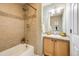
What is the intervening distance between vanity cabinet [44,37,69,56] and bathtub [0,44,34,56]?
0.19 metres

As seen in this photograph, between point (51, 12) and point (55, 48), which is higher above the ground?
point (51, 12)

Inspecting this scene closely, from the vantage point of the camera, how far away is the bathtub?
974 millimetres

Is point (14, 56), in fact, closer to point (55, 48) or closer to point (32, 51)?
point (32, 51)

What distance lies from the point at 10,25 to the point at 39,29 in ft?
1.15

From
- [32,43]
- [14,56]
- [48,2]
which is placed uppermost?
[48,2]

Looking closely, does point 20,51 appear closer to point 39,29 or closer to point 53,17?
point 39,29

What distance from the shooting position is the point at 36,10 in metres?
1.05

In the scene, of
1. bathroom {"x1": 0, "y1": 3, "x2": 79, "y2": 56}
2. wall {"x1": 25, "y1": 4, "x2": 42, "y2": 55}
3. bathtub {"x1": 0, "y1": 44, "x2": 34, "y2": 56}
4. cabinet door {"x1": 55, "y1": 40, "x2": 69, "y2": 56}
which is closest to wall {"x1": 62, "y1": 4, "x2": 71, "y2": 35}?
bathroom {"x1": 0, "y1": 3, "x2": 79, "y2": 56}

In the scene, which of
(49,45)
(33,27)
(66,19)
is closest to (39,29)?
(33,27)

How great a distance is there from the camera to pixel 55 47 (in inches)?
42.1

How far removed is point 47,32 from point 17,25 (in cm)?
38

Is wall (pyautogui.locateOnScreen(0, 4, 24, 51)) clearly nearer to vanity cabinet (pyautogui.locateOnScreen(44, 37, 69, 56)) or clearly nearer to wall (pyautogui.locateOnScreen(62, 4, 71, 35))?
vanity cabinet (pyautogui.locateOnScreen(44, 37, 69, 56))

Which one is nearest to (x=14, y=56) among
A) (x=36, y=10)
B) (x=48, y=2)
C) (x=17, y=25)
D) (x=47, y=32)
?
(x=17, y=25)

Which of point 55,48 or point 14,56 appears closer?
point 14,56
